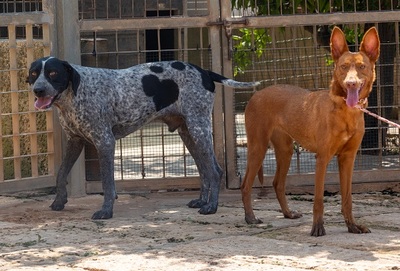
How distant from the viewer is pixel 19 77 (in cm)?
984

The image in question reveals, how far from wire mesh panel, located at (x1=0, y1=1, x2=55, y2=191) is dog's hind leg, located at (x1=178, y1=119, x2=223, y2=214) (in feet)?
4.79

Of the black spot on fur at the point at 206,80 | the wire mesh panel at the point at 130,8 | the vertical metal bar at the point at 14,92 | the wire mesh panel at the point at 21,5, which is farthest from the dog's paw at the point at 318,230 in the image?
the wire mesh panel at the point at 21,5

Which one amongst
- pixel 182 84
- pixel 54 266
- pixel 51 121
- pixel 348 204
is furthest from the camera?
pixel 51 121

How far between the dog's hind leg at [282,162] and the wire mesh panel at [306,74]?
1.49 meters

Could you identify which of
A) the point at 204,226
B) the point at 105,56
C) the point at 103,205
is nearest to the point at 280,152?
the point at 204,226

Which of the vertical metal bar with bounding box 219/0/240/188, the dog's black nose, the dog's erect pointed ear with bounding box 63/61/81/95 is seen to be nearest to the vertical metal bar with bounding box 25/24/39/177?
the dog's erect pointed ear with bounding box 63/61/81/95

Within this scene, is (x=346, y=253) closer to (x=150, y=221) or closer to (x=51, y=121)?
(x=150, y=221)

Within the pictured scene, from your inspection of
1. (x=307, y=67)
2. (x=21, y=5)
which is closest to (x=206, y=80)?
(x=307, y=67)

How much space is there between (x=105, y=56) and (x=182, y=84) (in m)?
1.21

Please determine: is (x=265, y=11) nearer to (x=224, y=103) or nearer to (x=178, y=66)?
(x=224, y=103)

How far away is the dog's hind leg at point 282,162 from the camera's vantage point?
8.55m

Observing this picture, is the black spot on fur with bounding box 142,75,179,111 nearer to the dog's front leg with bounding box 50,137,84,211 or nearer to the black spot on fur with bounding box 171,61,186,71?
the black spot on fur with bounding box 171,61,186,71

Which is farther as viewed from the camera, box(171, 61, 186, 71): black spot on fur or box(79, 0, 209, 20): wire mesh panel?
box(79, 0, 209, 20): wire mesh panel

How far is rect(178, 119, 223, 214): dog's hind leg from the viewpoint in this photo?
9086mm
